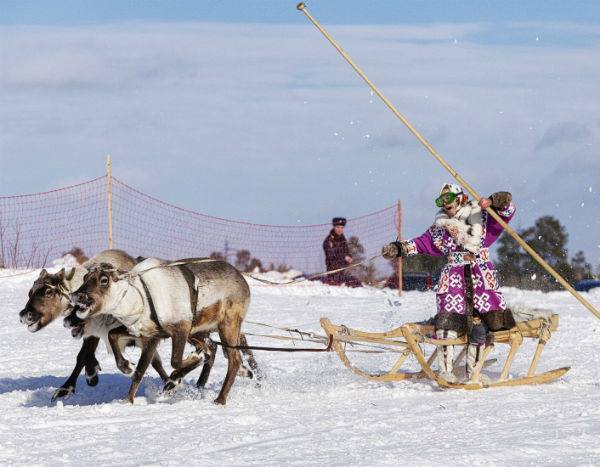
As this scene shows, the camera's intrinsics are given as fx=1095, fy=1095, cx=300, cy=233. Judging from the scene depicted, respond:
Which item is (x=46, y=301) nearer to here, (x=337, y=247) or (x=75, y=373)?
(x=75, y=373)

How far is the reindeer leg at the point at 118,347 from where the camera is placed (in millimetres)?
7824

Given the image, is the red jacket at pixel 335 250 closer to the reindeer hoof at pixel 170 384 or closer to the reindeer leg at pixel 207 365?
the reindeer leg at pixel 207 365

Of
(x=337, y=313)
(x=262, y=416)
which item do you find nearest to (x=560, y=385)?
(x=262, y=416)

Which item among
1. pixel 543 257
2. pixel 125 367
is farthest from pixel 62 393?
pixel 543 257

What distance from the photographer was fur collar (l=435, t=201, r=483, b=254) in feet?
26.8

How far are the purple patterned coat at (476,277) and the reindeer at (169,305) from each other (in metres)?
1.54

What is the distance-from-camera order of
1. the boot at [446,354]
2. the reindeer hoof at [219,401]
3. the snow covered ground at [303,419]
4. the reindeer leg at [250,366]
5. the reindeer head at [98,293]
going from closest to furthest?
1. the snow covered ground at [303,419]
2. the reindeer head at [98,293]
3. the reindeer hoof at [219,401]
4. the boot at [446,354]
5. the reindeer leg at [250,366]

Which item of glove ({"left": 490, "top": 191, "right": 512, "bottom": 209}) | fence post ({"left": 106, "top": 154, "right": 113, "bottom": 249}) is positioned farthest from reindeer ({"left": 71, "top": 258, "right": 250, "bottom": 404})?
fence post ({"left": 106, "top": 154, "right": 113, "bottom": 249})

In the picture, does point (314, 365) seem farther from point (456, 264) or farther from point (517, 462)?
point (517, 462)

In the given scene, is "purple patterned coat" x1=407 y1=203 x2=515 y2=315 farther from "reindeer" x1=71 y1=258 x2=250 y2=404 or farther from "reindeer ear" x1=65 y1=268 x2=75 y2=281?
"reindeer ear" x1=65 y1=268 x2=75 y2=281

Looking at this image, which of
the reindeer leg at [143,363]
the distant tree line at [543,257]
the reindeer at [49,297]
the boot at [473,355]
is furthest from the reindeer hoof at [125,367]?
the distant tree line at [543,257]

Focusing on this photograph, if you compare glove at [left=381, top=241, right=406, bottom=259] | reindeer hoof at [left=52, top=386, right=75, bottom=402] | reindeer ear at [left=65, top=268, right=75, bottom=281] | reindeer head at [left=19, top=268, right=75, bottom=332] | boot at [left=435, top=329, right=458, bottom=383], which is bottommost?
reindeer hoof at [left=52, top=386, right=75, bottom=402]

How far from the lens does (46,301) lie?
777cm

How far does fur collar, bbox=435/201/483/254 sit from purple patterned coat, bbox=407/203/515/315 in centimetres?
6
